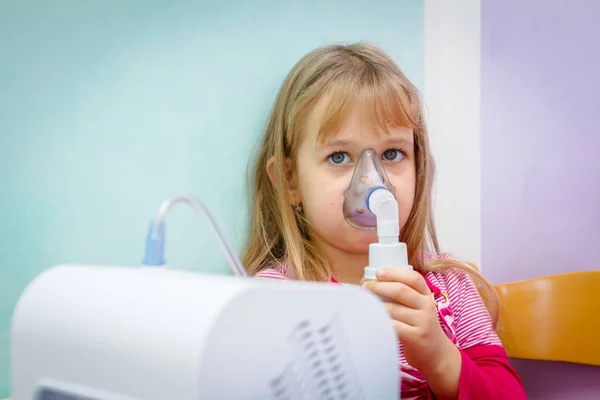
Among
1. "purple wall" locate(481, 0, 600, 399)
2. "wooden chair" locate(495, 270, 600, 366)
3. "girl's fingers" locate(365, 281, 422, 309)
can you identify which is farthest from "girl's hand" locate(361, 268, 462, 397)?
"purple wall" locate(481, 0, 600, 399)

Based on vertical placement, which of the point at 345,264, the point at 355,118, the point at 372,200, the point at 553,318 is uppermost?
the point at 355,118

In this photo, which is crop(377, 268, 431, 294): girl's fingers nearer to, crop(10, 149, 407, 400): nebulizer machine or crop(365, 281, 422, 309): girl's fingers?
crop(365, 281, 422, 309): girl's fingers

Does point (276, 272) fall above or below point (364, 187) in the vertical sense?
below

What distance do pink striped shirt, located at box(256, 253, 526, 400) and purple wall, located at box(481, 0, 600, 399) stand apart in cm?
25

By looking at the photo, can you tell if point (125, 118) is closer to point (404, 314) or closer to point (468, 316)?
point (404, 314)

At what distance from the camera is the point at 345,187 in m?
0.91

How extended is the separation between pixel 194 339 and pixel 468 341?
0.66 m

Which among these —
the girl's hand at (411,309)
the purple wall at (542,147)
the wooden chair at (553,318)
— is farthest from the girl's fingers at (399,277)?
the purple wall at (542,147)

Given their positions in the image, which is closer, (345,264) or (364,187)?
(364,187)

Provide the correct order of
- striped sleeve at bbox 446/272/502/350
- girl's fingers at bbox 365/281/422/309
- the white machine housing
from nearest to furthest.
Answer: the white machine housing → girl's fingers at bbox 365/281/422/309 → striped sleeve at bbox 446/272/502/350

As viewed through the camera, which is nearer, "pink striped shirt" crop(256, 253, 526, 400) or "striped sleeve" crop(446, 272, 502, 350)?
"pink striped shirt" crop(256, 253, 526, 400)

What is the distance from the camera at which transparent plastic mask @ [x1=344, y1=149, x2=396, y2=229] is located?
2.89ft

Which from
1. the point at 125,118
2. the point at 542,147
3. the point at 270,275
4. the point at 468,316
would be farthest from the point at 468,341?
the point at 125,118

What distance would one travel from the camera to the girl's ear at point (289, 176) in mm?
988
